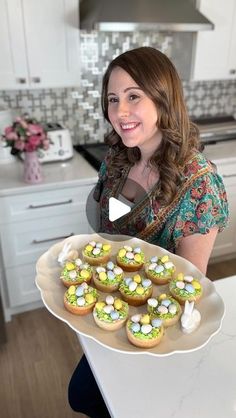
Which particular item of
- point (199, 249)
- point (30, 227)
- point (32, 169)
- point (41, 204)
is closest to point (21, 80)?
point (32, 169)

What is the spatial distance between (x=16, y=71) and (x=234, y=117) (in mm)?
1831

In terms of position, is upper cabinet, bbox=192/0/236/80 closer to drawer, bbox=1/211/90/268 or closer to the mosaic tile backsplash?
the mosaic tile backsplash

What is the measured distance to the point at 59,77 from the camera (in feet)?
6.87

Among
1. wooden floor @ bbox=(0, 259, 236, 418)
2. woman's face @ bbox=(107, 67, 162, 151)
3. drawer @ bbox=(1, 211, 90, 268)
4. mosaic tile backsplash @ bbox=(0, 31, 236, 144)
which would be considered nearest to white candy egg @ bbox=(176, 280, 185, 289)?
woman's face @ bbox=(107, 67, 162, 151)

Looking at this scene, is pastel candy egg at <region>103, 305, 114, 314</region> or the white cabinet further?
the white cabinet

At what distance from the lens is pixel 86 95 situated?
248 cm

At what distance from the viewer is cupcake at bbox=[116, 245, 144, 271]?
3.25 ft

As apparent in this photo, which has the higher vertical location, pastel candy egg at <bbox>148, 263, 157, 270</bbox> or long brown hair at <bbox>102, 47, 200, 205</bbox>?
long brown hair at <bbox>102, 47, 200, 205</bbox>

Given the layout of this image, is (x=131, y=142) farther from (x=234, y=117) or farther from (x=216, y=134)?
(x=234, y=117)

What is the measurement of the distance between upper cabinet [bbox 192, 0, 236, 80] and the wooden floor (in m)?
1.88

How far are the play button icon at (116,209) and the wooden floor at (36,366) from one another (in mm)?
1040

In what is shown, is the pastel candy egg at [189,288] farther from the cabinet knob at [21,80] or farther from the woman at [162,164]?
the cabinet knob at [21,80]

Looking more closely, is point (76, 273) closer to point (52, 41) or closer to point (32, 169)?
point (32, 169)

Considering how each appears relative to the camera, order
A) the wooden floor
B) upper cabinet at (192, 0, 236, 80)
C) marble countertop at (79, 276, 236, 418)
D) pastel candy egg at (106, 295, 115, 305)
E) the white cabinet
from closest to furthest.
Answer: marble countertop at (79, 276, 236, 418) < pastel candy egg at (106, 295, 115, 305) < the wooden floor < the white cabinet < upper cabinet at (192, 0, 236, 80)
